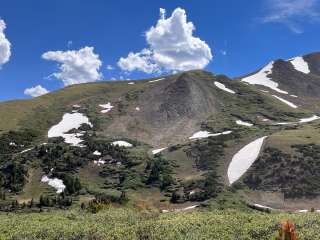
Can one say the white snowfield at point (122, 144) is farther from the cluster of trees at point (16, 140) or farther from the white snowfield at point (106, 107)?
the white snowfield at point (106, 107)

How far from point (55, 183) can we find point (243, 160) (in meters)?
38.7

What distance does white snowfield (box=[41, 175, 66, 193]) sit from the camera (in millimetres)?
87062

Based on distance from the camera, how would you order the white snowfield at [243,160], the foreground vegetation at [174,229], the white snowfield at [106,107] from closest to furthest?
1. the foreground vegetation at [174,229]
2. the white snowfield at [243,160]
3. the white snowfield at [106,107]

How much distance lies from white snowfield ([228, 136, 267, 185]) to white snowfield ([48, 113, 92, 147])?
38271 millimetres

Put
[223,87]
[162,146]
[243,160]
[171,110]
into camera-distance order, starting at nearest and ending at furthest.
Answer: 1. [243,160]
2. [162,146]
3. [171,110]
4. [223,87]

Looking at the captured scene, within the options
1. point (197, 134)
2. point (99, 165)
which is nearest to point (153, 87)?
point (197, 134)

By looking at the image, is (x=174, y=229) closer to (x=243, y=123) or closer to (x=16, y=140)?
(x=16, y=140)

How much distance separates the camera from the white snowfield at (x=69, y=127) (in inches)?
4722

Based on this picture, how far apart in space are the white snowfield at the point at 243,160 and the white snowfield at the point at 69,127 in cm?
3827

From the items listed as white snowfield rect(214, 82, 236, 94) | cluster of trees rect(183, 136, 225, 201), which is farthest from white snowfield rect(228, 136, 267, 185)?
white snowfield rect(214, 82, 236, 94)

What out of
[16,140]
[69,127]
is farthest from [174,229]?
[69,127]

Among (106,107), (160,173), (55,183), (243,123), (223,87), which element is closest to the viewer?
(55,183)

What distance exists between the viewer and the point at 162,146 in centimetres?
12338

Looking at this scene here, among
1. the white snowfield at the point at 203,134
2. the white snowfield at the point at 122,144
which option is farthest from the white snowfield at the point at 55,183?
the white snowfield at the point at 203,134
